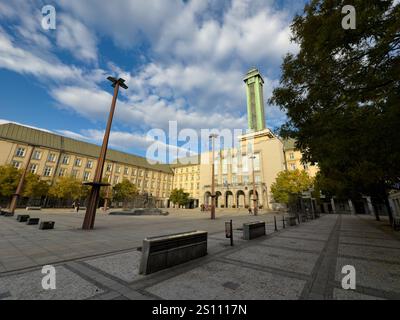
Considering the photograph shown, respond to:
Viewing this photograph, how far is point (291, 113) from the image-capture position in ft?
24.0

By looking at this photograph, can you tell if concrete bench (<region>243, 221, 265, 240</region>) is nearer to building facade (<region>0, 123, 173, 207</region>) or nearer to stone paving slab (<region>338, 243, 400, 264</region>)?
stone paving slab (<region>338, 243, 400, 264</region>)

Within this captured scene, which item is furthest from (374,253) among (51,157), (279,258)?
(51,157)

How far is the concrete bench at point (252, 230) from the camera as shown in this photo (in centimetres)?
995

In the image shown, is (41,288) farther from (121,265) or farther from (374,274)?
(374,274)

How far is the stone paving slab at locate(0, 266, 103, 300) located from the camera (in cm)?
348

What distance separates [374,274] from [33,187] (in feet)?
159

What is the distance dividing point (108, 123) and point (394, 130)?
52.0 feet

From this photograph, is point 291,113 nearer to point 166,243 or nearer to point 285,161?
point 166,243

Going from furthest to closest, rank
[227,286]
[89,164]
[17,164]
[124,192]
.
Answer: [89,164]
[124,192]
[17,164]
[227,286]

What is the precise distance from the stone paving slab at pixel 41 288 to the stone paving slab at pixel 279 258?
14.4 ft

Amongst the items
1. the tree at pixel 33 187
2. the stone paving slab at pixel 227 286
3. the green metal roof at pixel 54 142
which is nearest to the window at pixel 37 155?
the green metal roof at pixel 54 142

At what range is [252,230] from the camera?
10.2 metres

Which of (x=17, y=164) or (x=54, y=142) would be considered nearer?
(x=17, y=164)
